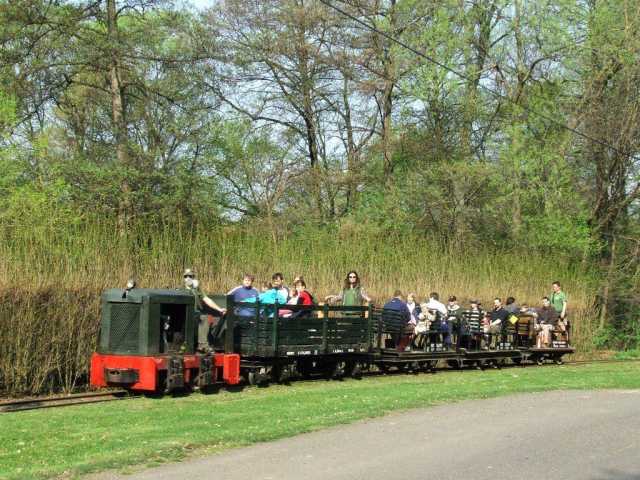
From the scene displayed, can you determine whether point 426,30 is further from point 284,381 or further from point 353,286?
point 284,381

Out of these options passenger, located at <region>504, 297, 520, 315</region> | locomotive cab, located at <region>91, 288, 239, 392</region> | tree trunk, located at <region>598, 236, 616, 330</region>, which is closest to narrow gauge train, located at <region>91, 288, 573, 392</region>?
locomotive cab, located at <region>91, 288, 239, 392</region>

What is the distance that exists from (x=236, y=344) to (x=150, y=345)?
92.5 inches

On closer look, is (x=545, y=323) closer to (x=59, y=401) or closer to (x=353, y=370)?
(x=353, y=370)

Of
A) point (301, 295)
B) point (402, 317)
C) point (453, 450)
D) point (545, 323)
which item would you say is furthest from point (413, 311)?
point (453, 450)

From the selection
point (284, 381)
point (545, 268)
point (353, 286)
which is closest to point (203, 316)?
point (284, 381)

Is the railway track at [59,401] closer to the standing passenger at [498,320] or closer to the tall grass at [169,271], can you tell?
the tall grass at [169,271]

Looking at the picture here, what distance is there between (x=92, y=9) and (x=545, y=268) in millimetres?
18110

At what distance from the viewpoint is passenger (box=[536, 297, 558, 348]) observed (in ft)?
88.1

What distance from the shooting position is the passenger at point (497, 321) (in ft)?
82.7

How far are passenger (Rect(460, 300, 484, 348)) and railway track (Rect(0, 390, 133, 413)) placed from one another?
33.3 ft

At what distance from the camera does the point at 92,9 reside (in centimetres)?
3055

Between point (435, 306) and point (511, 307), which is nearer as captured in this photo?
point (435, 306)

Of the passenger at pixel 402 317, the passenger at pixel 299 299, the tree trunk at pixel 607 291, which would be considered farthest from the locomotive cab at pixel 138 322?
the tree trunk at pixel 607 291

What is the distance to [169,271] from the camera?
21750mm
